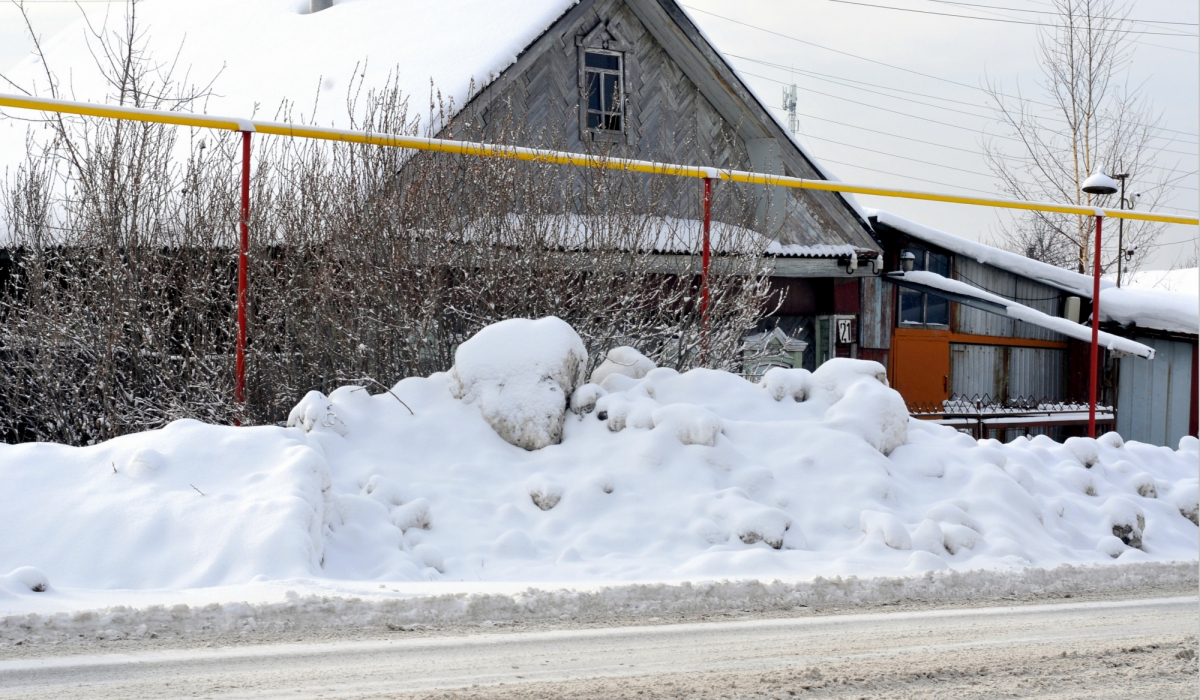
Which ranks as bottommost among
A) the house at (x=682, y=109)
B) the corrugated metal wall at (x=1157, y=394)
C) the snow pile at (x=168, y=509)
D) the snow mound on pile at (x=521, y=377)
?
the corrugated metal wall at (x=1157, y=394)

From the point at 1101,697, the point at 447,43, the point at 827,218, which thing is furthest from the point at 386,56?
the point at 1101,697

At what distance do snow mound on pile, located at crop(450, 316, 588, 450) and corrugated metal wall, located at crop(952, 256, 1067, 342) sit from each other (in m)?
12.9

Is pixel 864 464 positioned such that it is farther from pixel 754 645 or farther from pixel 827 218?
pixel 827 218

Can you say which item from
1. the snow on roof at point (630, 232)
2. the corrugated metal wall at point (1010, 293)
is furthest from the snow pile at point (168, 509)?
the corrugated metal wall at point (1010, 293)

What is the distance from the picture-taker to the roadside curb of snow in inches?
134

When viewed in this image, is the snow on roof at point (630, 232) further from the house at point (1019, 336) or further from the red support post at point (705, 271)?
the house at point (1019, 336)

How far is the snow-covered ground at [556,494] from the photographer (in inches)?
160

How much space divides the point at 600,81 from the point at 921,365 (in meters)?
6.99

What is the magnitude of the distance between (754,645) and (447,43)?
32.7 ft

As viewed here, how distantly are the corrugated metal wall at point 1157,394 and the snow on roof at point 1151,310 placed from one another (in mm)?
482

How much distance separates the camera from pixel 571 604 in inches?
154

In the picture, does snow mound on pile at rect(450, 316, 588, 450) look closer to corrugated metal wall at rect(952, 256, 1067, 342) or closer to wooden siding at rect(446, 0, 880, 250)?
wooden siding at rect(446, 0, 880, 250)

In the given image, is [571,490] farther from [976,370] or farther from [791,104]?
[791,104]

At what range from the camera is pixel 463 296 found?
20.7 ft
